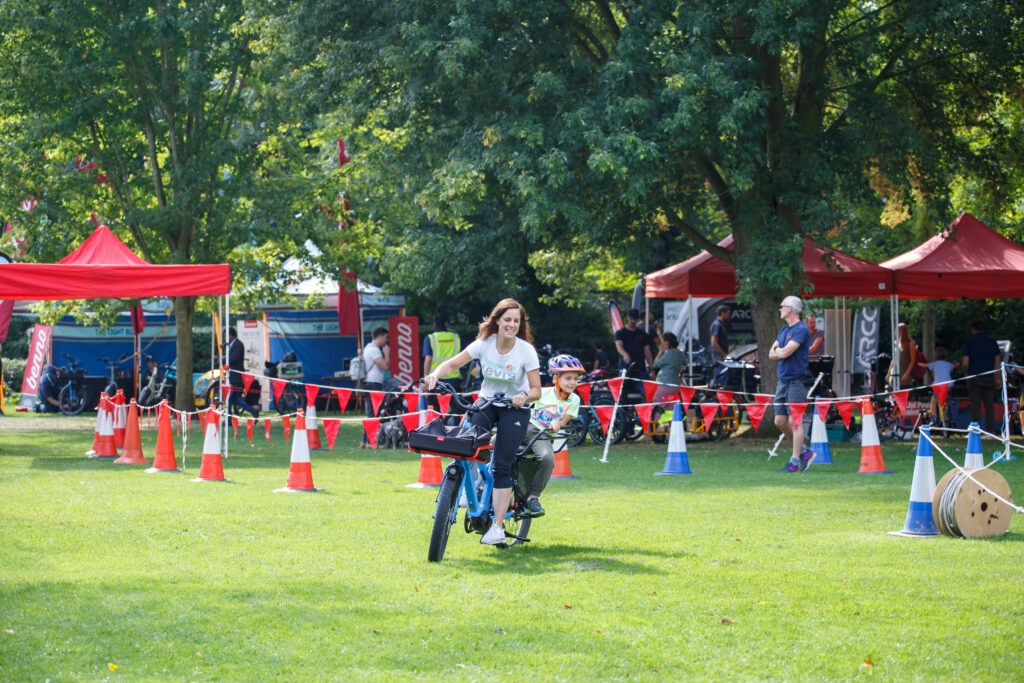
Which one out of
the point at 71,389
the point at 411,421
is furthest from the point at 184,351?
the point at 411,421

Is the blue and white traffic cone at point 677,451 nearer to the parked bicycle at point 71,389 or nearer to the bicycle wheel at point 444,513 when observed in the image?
the bicycle wheel at point 444,513

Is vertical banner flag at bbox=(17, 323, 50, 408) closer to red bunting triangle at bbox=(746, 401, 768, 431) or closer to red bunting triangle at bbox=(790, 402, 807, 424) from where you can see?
red bunting triangle at bbox=(746, 401, 768, 431)

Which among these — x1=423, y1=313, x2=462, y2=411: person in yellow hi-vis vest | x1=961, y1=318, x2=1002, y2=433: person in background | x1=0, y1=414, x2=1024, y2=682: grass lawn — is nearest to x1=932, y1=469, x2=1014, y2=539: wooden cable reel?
x1=0, y1=414, x2=1024, y2=682: grass lawn

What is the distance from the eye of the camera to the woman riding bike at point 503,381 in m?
9.00

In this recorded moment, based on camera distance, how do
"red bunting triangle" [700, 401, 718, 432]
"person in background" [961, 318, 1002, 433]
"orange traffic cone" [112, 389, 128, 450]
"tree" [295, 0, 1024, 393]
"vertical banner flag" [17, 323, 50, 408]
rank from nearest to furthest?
"tree" [295, 0, 1024, 393], "orange traffic cone" [112, 389, 128, 450], "red bunting triangle" [700, 401, 718, 432], "person in background" [961, 318, 1002, 433], "vertical banner flag" [17, 323, 50, 408]

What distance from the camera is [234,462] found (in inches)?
689

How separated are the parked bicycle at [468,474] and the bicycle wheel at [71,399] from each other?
23.4 metres

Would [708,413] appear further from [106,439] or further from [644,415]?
[106,439]

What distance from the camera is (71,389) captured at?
3086 cm

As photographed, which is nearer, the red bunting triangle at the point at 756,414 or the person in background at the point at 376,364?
the red bunting triangle at the point at 756,414

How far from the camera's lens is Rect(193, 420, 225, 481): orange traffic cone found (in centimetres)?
1470

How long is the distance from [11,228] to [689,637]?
21.6 meters

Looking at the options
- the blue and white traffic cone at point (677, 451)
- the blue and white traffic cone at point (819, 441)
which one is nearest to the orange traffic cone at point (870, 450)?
the blue and white traffic cone at point (819, 441)

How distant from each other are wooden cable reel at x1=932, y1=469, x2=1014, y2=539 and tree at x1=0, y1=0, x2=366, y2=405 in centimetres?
1625
